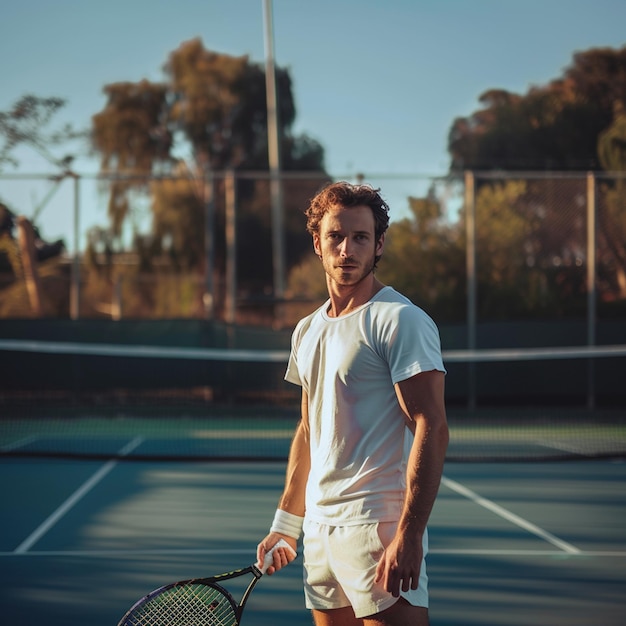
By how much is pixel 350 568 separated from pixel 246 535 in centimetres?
419

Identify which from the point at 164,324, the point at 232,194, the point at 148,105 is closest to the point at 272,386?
the point at 164,324

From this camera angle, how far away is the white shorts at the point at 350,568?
2303 millimetres

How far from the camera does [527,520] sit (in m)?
7.08

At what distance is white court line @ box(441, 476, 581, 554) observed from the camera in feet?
20.3

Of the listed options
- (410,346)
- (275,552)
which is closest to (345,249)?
(410,346)

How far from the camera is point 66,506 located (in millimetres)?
7543

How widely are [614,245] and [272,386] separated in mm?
5452

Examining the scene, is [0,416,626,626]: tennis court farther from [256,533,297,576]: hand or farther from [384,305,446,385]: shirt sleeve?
[384,305,446,385]: shirt sleeve

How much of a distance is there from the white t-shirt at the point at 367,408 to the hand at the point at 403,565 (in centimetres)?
13

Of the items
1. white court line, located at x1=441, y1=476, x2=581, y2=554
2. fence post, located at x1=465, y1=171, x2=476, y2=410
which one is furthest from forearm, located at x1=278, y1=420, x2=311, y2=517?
fence post, located at x1=465, y1=171, x2=476, y2=410

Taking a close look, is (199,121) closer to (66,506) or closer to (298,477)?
(66,506)

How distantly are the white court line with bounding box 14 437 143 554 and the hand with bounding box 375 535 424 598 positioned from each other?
4233 millimetres

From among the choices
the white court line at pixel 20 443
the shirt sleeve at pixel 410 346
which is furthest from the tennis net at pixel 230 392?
the shirt sleeve at pixel 410 346

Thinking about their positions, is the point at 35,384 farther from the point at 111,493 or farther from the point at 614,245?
the point at 614,245
